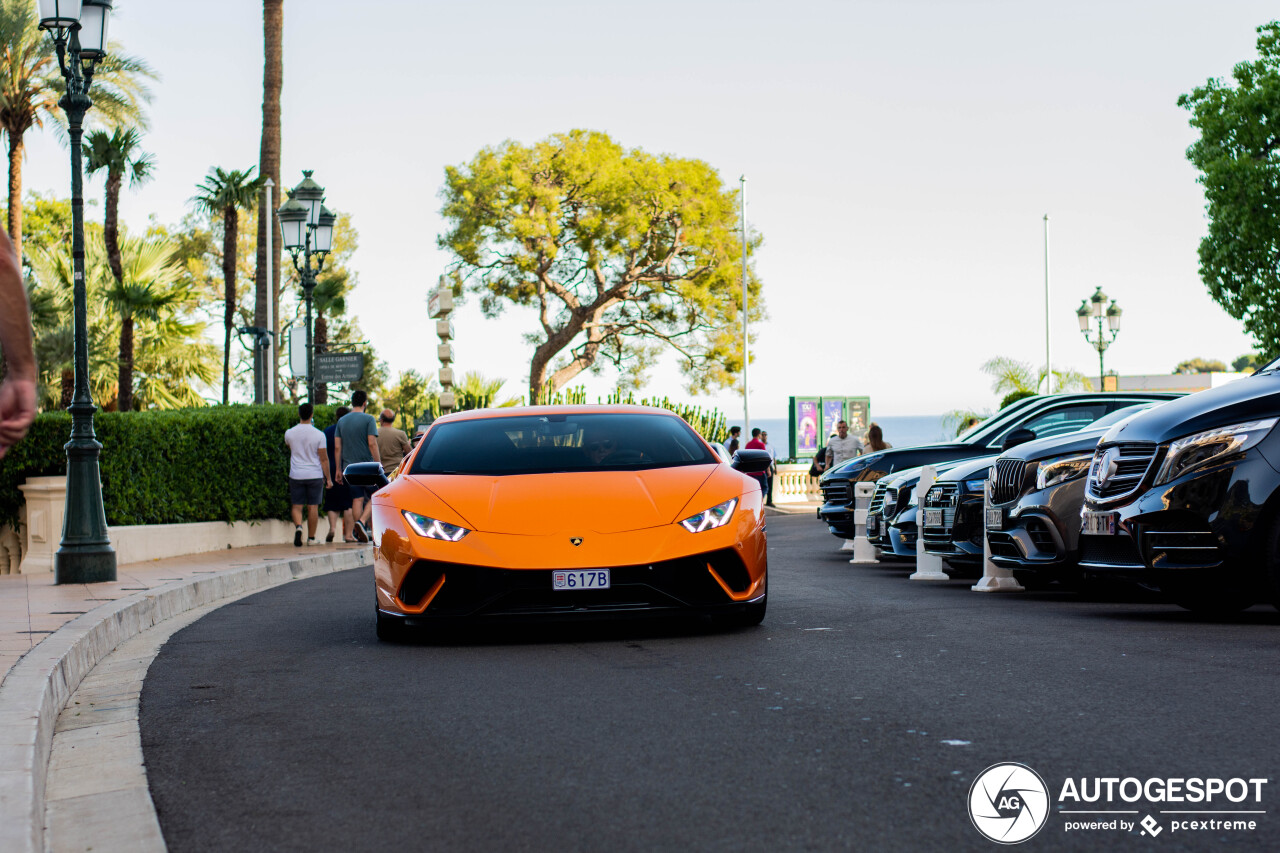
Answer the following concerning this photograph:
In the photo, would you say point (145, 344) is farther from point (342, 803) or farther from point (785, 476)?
point (342, 803)

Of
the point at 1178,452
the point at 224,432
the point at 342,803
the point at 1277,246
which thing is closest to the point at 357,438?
the point at 224,432

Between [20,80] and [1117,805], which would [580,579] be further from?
[20,80]

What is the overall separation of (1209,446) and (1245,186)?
29089 millimetres

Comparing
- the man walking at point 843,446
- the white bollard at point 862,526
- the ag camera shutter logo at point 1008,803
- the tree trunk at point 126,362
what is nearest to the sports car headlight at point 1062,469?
the white bollard at point 862,526

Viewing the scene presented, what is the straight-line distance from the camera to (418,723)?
18.5 ft

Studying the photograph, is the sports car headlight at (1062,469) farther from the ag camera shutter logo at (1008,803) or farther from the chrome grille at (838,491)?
the chrome grille at (838,491)

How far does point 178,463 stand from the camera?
56.0 feet

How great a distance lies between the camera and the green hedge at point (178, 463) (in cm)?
1598

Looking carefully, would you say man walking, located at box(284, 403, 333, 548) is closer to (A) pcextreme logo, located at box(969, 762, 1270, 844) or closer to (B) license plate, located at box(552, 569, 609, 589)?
(B) license plate, located at box(552, 569, 609, 589)

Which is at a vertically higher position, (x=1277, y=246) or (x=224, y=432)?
(x=1277, y=246)

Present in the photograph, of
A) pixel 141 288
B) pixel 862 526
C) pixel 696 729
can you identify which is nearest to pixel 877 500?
pixel 862 526

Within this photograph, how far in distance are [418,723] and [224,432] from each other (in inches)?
520

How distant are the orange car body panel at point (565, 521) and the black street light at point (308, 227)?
15.1 metres

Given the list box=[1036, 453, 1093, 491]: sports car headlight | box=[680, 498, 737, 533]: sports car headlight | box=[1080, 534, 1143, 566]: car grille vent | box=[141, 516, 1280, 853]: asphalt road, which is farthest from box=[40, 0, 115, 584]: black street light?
box=[1080, 534, 1143, 566]: car grille vent
